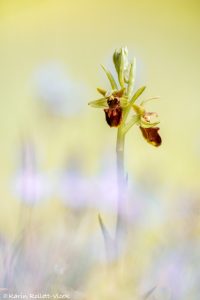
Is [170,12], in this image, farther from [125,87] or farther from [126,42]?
[125,87]

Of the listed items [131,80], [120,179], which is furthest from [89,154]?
[131,80]

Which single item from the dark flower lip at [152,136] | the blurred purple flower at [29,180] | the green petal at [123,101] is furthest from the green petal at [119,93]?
the blurred purple flower at [29,180]

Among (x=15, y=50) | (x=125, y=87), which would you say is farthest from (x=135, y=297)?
(x=15, y=50)

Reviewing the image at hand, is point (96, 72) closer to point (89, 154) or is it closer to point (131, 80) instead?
point (131, 80)

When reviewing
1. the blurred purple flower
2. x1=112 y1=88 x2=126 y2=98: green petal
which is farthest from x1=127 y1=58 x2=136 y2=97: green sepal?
the blurred purple flower

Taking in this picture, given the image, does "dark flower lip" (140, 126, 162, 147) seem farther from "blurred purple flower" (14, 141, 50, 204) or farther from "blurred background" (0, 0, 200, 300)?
"blurred purple flower" (14, 141, 50, 204)

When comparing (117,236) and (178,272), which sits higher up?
(117,236)
